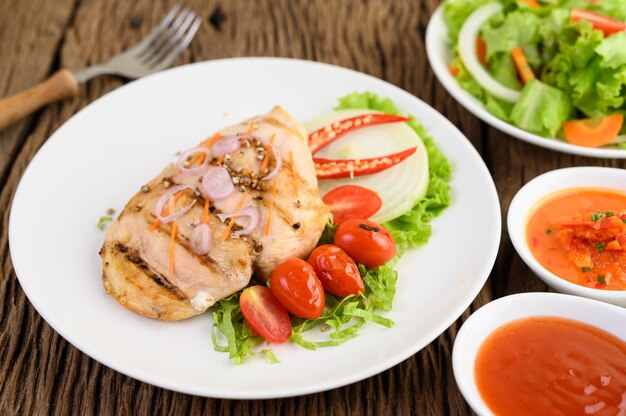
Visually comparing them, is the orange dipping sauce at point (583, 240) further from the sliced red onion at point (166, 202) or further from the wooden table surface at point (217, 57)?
the sliced red onion at point (166, 202)

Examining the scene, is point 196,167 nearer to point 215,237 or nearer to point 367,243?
point 215,237

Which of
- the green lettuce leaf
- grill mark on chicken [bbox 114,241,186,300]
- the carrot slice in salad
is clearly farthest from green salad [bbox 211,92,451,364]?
the carrot slice in salad

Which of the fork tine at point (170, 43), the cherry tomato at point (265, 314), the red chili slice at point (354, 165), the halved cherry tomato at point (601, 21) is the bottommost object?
the cherry tomato at point (265, 314)

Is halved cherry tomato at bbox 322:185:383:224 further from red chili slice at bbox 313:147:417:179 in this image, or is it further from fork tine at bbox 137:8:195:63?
fork tine at bbox 137:8:195:63

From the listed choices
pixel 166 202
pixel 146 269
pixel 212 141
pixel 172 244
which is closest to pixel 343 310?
pixel 172 244

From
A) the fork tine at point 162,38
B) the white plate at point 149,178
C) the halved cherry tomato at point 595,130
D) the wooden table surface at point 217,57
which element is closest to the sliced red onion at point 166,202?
the white plate at point 149,178

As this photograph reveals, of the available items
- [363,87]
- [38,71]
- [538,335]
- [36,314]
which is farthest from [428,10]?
[36,314]
